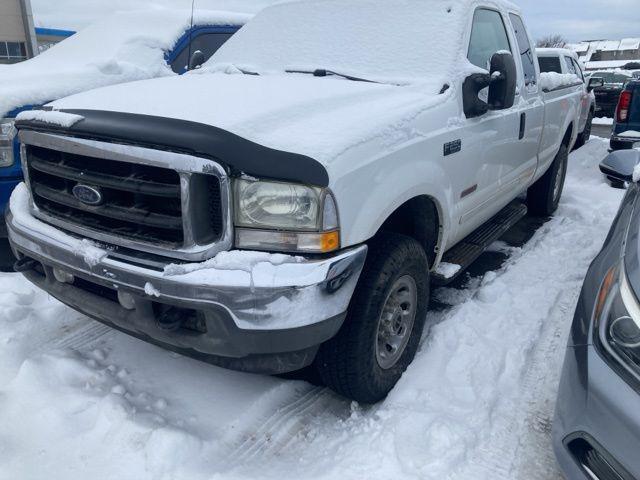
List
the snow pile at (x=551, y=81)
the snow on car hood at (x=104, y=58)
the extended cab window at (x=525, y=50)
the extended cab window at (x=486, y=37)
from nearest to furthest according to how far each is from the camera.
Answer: the extended cab window at (x=486, y=37) < the extended cab window at (x=525, y=50) < the snow on car hood at (x=104, y=58) < the snow pile at (x=551, y=81)

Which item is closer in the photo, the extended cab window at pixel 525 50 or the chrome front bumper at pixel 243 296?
the chrome front bumper at pixel 243 296

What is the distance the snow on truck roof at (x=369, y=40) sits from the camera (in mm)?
3055

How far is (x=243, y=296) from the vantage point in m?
1.91

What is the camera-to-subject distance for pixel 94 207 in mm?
2268

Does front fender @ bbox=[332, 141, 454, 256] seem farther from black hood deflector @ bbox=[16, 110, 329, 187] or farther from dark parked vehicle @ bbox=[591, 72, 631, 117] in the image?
dark parked vehicle @ bbox=[591, 72, 631, 117]

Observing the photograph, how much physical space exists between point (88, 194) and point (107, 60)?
11.1 ft

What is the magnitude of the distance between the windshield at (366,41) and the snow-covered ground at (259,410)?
153 cm

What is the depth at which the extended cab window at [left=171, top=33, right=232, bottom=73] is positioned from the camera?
568cm

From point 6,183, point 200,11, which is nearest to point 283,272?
point 6,183

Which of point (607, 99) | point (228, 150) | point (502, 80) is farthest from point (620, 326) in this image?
point (607, 99)

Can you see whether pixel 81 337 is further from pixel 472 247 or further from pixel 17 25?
pixel 17 25

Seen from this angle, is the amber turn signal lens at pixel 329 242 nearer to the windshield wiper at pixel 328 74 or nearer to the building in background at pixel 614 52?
the windshield wiper at pixel 328 74

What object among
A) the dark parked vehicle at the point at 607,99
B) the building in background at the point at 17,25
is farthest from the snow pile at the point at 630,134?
the building in background at the point at 17,25

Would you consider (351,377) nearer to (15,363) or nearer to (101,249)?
(101,249)
